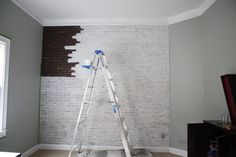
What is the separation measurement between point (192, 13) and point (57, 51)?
294cm

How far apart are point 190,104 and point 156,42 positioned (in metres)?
1.45

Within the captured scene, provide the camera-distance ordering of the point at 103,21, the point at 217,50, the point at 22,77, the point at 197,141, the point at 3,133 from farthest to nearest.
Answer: the point at 103,21, the point at 22,77, the point at 217,50, the point at 3,133, the point at 197,141

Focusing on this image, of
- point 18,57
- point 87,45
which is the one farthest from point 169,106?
point 18,57

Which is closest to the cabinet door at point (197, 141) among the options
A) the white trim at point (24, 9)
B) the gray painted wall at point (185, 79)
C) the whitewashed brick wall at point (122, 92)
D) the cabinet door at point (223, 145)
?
the cabinet door at point (223, 145)

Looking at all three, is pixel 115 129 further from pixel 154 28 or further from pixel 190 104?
pixel 154 28

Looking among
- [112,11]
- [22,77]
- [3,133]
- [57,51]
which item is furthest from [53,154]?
[112,11]

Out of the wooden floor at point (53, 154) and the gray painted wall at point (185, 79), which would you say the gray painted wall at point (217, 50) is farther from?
the wooden floor at point (53, 154)

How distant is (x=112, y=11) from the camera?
2854 millimetres

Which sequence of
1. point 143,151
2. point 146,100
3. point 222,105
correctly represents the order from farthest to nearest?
point 146,100
point 143,151
point 222,105

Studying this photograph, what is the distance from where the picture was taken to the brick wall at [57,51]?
319 cm

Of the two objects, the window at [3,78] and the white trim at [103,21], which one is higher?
the white trim at [103,21]

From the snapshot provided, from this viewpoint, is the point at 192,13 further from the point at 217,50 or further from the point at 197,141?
the point at 197,141

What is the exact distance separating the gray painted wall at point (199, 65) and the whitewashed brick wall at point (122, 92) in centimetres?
20

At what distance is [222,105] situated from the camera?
216cm
